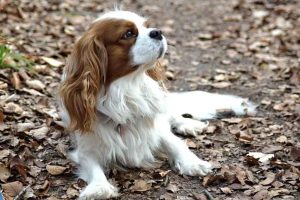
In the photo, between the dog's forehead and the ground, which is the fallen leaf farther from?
the dog's forehead

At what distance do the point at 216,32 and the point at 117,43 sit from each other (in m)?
4.40

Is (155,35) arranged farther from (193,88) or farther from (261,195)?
(193,88)

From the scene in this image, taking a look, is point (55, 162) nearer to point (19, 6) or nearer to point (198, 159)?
point (198, 159)

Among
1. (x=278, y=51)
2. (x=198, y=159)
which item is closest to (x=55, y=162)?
(x=198, y=159)

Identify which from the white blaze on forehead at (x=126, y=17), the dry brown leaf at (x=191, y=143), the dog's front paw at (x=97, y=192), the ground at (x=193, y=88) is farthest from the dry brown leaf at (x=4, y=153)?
the dry brown leaf at (x=191, y=143)

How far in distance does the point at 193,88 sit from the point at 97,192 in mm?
2482

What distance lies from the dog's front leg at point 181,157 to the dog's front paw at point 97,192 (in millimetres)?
539

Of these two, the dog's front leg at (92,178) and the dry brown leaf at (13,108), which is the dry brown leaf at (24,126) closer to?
the dry brown leaf at (13,108)

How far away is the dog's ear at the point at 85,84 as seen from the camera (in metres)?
3.33

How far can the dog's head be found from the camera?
331 cm

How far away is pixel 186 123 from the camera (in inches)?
169

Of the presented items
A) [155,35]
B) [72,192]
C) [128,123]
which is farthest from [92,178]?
[155,35]

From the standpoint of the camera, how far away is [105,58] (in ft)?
11.1

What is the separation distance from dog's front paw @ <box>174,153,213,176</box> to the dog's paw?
1.94 ft
